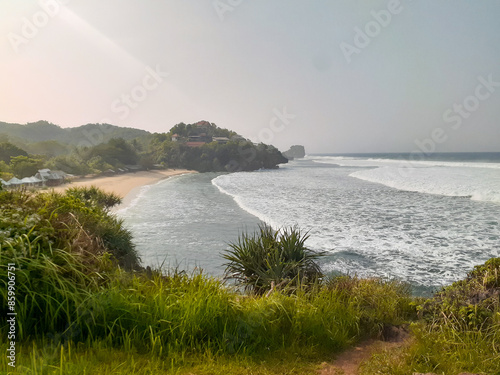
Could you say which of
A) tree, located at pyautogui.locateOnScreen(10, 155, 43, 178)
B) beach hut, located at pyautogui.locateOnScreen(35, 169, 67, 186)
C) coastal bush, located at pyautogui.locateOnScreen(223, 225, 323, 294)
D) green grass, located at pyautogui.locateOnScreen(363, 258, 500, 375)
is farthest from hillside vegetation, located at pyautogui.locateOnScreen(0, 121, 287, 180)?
green grass, located at pyautogui.locateOnScreen(363, 258, 500, 375)

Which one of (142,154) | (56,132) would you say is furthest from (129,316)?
(56,132)

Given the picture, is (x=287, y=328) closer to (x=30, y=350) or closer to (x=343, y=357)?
(x=343, y=357)

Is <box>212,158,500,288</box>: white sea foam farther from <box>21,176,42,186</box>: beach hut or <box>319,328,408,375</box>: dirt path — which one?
<box>21,176,42,186</box>: beach hut

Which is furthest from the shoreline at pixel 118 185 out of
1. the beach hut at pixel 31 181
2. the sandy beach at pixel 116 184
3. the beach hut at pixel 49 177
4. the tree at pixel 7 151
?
the tree at pixel 7 151

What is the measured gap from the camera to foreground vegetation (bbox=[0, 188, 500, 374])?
2541mm

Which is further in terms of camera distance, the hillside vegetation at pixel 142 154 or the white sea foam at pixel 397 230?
the hillside vegetation at pixel 142 154

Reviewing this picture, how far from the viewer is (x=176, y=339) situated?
8.94ft

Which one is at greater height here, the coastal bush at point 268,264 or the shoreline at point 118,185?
the shoreline at point 118,185

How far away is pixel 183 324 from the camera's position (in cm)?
295

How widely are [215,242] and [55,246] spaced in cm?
743

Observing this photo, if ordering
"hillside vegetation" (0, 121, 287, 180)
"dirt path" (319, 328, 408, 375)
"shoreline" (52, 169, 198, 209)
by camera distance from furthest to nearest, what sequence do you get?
"hillside vegetation" (0, 121, 287, 180), "shoreline" (52, 169, 198, 209), "dirt path" (319, 328, 408, 375)

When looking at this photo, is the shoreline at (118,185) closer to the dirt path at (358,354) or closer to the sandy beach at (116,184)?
the sandy beach at (116,184)

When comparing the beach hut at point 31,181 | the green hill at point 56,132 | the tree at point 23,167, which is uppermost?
the green hill at point 56,132

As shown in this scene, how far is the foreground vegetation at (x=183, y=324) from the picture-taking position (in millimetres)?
2541
